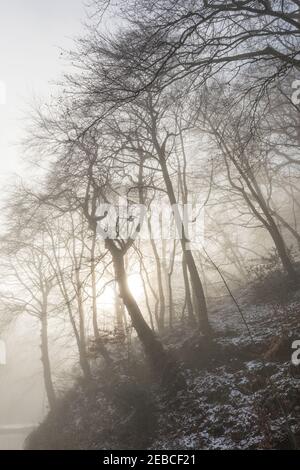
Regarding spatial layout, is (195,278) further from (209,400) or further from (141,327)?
(209,400)

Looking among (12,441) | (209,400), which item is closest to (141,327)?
(209,400)

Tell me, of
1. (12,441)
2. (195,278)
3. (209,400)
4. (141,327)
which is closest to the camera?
(209,400)

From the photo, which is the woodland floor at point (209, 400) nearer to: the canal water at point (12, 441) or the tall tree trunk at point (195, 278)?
the tall tree trunk at point (195, 278)

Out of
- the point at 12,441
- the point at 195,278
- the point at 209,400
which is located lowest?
the point at 12,441

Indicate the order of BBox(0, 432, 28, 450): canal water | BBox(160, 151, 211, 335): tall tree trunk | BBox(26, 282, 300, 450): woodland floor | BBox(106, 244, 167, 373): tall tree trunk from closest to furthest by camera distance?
BBox(26, 282, 300, 450): woodland floor, BBox(106, 244, 167, 373): tall tree trunk, BBox(160, 151, 211, 335): tall tree trunk, BBox(0, 432, 28, 450): canal water

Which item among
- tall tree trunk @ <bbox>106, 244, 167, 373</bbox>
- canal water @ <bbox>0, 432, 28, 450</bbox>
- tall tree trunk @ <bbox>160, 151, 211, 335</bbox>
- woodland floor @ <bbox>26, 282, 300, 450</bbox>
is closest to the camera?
woodland floor @ <bbox>26, 282, 300, 450</bbox>

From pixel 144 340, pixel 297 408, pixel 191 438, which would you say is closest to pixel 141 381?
pixel 144 340

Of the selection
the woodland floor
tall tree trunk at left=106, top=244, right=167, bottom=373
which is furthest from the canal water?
tall tree trunk at left=106, top=244, right=167, bottom=373

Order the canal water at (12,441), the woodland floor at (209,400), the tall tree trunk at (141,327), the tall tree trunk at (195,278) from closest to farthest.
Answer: the woodland floor at (209,400) < the tall tree trunk at (141,327) < the tall tree trunk at (195,278) < the canal water at (12,441)

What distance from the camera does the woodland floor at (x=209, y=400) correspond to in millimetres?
7898

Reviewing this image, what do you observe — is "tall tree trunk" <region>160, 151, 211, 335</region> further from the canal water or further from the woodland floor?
the canal water

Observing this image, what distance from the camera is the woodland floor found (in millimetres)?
7898

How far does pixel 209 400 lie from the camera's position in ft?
31.4

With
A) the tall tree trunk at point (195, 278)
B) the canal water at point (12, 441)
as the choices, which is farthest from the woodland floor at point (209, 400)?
the canal water at point (12, 441)
